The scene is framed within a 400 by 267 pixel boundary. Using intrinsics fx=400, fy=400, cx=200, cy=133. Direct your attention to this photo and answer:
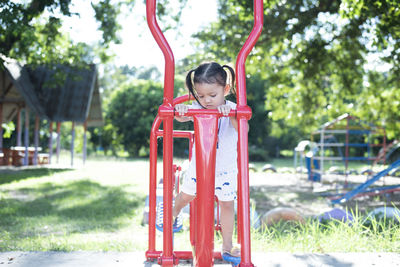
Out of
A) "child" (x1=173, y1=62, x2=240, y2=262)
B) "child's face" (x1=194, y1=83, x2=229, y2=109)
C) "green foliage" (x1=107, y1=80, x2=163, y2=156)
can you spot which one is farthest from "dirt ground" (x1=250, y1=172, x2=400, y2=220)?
"green foliage" (x1=107, y1=80, x2=163, y2=156)

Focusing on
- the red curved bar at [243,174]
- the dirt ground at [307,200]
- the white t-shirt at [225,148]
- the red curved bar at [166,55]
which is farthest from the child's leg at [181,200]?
the dirt ground at [307,200]

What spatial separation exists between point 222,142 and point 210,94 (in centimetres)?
30

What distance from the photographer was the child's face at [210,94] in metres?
2.08

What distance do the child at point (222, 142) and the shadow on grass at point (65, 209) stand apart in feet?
8.74

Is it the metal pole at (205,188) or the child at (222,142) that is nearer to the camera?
the metal pole at (205,188)

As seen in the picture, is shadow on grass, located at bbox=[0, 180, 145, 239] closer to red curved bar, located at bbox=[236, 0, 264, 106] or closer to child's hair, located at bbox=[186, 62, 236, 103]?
child's hair, located at bbox=[186, 62, 236, 103]

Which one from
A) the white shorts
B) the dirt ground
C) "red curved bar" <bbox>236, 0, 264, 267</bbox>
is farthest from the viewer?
the dirt ground

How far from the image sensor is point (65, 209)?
598 centimetres

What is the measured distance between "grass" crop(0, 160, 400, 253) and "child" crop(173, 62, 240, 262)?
98cm

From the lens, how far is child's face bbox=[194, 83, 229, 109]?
208cm

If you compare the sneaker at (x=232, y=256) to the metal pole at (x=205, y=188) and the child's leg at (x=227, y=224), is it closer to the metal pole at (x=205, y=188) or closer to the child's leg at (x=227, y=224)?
the child's leg at (x=227, y=224)

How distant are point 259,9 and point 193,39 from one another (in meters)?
8.40

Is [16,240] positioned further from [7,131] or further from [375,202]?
[7,131]

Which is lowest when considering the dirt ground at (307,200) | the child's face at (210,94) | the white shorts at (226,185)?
the dirt ground at (307,200)
